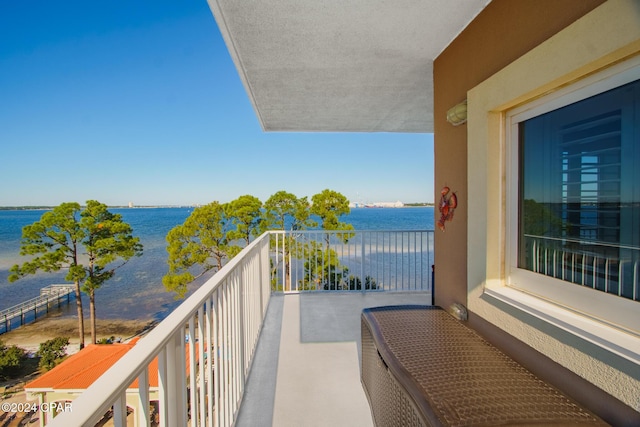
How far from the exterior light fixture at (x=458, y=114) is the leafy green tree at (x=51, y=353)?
69.1 ft

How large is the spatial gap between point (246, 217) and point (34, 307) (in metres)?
22.0

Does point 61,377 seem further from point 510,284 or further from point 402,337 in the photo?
point 510,284

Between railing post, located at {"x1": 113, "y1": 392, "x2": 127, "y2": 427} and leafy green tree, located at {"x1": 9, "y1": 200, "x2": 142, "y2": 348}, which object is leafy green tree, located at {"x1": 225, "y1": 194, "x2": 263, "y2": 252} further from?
railing post, located at {"x1": 113, "y1": 392, "x2": 127, "y2": 427}

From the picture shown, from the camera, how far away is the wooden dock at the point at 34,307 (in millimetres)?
21192

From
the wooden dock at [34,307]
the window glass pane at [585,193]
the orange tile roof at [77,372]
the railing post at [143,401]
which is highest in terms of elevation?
the window glass pane at [585,193]

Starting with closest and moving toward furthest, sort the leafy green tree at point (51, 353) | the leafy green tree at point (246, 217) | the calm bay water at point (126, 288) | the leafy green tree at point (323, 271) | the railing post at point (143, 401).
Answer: the railing post at point (143, 401) < the leafy green tree at point (323, 271) < the leafy green tree at point (51, 353) < the leafy green tree at point (246, 217) < the calm bay water at point (126, 288)

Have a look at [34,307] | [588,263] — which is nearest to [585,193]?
[588,263]

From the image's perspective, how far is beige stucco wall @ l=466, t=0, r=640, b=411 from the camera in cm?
110

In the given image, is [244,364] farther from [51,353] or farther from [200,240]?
[51,353]

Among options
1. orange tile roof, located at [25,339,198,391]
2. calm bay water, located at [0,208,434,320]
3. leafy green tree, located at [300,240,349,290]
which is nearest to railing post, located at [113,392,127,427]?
leafy green tree, located at [300,240,349,290]

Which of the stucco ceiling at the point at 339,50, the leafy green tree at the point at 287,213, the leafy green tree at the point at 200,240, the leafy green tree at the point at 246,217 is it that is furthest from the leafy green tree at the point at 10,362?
the stucco ceiling at the point at 339,50

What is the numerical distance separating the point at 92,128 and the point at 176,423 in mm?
54014

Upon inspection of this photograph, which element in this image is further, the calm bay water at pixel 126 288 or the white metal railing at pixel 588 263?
the calm bay water at pixel 126 288

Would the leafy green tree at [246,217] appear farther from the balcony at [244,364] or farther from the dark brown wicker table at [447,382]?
the dark brown wicker table at [447,382]
